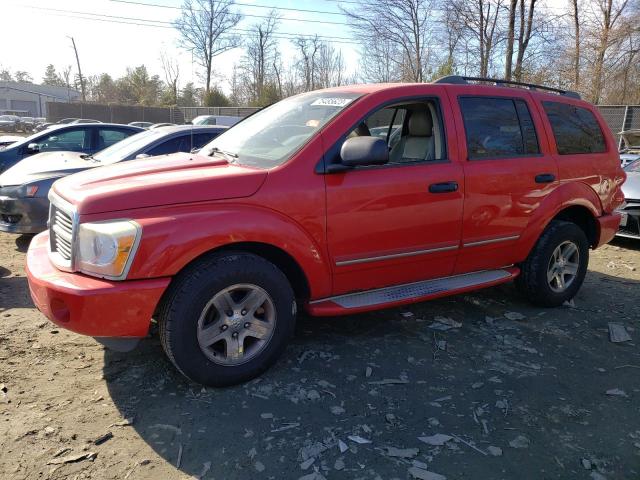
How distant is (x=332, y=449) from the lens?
2.59 m

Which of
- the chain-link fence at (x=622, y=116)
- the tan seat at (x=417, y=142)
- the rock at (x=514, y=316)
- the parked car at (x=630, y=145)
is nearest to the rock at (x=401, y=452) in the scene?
the tan seat at (x=417, y=142)

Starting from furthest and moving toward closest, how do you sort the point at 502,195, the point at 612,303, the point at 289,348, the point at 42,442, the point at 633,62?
the point at 633,62 → the point at 612,303 → the point at 502,195 → the point at 289,348 → the point at 42,442

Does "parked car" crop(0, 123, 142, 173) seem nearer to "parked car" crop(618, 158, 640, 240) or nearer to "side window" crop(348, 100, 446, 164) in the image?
"side window" crop(348, 100, 446, 164)

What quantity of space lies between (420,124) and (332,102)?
31.3 inches

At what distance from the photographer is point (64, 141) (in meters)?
8.41

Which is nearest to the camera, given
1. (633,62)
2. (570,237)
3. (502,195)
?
(502,195)

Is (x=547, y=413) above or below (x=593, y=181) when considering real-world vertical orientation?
below

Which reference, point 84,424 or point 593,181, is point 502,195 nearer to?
point 593,181

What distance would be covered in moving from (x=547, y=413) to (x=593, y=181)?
2.58 meters

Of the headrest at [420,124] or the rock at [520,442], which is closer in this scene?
the rock at [520,442]

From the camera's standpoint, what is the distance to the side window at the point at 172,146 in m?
6.33

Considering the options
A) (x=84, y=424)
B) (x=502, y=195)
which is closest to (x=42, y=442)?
(x=84, y=424)

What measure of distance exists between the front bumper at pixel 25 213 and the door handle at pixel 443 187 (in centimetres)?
457

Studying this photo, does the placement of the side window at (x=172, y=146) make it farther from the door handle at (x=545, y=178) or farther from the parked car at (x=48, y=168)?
the door handle at (x=545, y=178)
